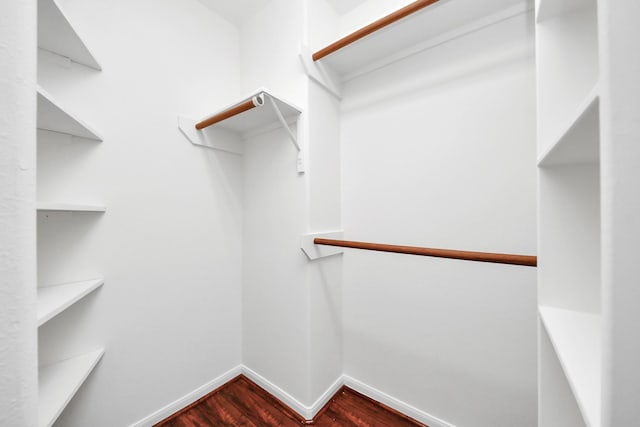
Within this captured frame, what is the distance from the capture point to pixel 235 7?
57.9 inches

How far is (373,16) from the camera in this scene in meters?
1.35

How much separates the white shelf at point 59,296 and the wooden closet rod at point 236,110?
3.08 feet

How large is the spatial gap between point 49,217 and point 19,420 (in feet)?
3.31

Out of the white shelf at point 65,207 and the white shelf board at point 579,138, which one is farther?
the white shelf at point 65,207

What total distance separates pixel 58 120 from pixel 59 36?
12.6 inches

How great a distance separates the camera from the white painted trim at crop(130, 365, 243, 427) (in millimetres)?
1192

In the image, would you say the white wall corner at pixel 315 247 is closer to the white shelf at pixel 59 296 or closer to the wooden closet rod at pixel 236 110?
the wooden closet rod at pixel 236 110

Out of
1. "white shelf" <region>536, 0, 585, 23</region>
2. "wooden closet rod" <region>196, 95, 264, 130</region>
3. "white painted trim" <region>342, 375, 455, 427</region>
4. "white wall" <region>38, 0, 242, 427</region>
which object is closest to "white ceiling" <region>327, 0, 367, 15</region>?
"white wall" <region>38, 0, 242, 427</region>

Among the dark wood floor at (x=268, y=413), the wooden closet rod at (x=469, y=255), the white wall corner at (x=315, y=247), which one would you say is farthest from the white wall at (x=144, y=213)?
the wooden closet rod at (x=469, y=255)

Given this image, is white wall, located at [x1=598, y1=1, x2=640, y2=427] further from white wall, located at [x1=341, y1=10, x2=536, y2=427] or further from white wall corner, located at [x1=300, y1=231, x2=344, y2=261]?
white wall corner, located at [x1=300, y1=231, x2=344, y2=261]

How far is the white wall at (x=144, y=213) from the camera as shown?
0.99m

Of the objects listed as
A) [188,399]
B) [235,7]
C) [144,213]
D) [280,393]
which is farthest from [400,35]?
[188,399]

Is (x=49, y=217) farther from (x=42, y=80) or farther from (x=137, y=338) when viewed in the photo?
(x=137, y=338)

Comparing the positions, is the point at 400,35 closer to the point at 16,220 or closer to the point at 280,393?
the point at 16,220
